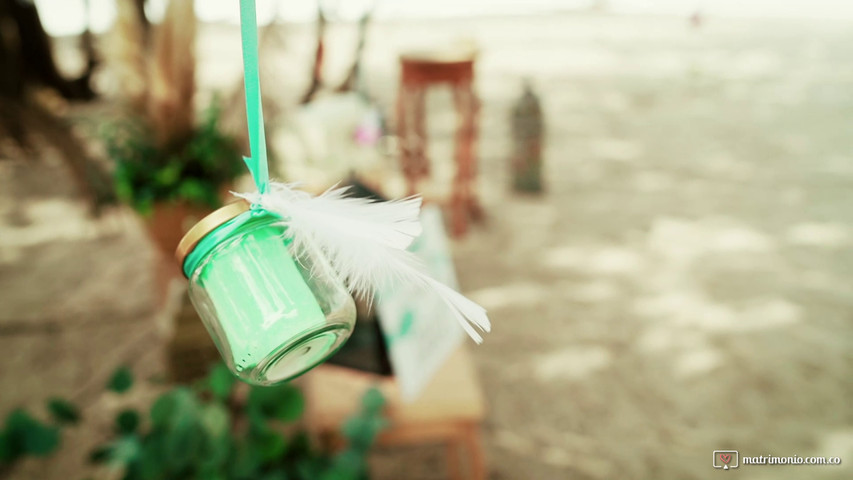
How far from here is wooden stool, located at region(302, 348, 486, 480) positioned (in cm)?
120

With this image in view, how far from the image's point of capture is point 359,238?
410 mm

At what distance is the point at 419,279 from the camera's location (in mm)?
418

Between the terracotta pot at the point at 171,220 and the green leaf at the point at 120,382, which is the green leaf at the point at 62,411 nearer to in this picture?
the green leaf at the point at 120,382

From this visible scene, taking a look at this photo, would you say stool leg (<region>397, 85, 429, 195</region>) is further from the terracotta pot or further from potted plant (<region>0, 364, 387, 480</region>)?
potted plant (<region>0, 364, 387, 480</region>)

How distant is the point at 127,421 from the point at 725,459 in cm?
144

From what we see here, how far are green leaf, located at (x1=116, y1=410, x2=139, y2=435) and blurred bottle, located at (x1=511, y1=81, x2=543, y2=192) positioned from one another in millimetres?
2956

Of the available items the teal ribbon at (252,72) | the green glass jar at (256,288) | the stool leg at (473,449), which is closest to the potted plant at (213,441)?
the stool leg at (473,449)

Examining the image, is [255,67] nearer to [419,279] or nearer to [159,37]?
[419,279]

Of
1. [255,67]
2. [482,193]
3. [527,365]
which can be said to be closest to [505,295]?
[527,365]

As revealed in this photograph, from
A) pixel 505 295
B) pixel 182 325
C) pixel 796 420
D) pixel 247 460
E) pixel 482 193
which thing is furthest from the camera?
pixel 482 193

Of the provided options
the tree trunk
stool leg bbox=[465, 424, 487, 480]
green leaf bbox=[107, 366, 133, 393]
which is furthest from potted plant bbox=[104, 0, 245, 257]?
the tree trunk

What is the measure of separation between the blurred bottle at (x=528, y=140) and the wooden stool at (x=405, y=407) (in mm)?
2539

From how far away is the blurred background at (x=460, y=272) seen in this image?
1230mm

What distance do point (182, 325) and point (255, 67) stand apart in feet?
5.34
